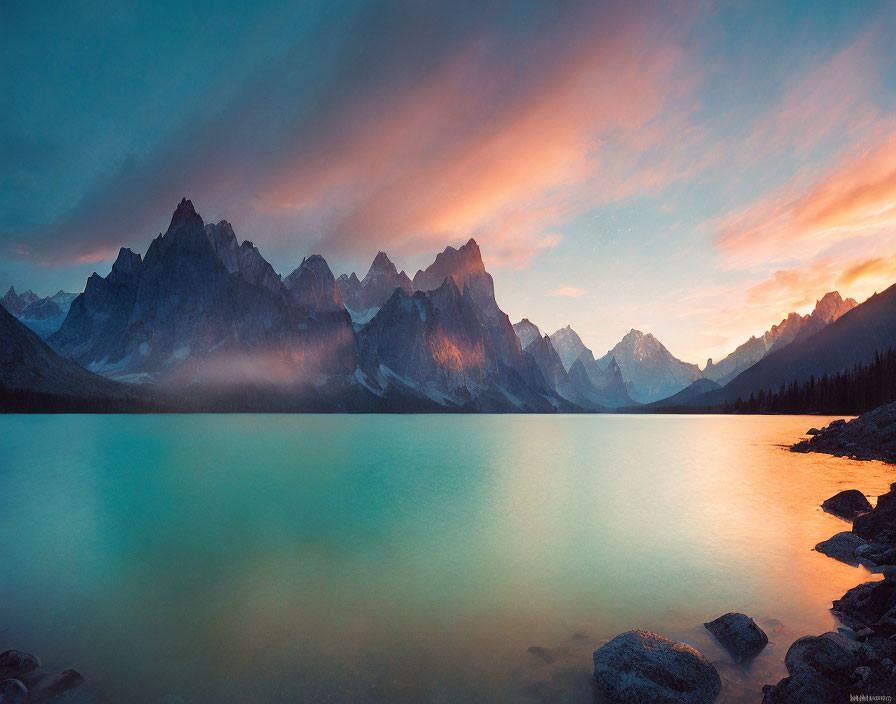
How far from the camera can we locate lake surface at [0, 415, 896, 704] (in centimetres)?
1039

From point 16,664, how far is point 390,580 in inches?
385

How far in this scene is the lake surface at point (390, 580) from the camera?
10391 millimetres

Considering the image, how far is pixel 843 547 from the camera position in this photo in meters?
18.6

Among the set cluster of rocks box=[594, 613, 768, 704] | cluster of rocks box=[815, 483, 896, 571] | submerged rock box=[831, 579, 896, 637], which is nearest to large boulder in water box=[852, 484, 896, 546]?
cluster of rocks box=[815, 483, 896, 571]

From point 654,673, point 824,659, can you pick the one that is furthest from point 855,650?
point 654,673

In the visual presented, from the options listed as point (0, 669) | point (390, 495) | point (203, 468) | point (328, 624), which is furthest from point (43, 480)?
point (328, 624)

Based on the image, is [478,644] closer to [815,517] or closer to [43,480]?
[815,517]

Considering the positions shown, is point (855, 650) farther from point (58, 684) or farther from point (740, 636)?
point (58, 684)

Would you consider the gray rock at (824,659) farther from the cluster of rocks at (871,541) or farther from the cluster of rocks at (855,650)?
the cluster of rocks at (871,541)

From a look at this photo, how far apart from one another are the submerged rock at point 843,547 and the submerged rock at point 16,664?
26.0 m

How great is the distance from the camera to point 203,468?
149 ft

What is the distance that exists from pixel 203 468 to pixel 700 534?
1721 inches

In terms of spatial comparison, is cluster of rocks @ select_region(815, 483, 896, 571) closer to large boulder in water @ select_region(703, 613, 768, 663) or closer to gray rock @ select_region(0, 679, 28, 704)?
large boulder in water @ select_region(703, 613, 768, 663)

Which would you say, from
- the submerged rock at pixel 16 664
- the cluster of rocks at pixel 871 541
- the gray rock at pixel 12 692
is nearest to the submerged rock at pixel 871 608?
the cluster of rocks at pixel 871 541
